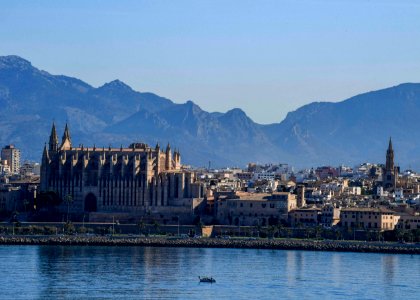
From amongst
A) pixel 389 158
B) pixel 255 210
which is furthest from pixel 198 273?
pixel 389 158

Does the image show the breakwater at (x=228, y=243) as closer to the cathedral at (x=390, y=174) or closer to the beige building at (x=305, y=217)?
the beige building at (x=305, y=217)

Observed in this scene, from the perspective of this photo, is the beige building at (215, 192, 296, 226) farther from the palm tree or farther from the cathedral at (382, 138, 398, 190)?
the cathedral at (382, 138, 398, 190)

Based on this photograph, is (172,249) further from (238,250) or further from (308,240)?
(308,240)

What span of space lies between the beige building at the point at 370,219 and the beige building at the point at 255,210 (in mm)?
5369

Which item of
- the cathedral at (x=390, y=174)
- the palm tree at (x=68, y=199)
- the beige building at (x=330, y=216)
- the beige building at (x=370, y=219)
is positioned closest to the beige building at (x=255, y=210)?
the beige building at (x=330, y=216)

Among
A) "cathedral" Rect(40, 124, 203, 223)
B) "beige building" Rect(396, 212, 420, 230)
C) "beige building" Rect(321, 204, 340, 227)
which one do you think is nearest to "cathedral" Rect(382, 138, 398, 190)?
"cathedral" Rect(40, 124, 203, 223)

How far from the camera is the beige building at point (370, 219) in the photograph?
366 feet

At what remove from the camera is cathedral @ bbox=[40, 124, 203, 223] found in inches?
4624

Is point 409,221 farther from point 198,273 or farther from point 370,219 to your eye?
point 198,273

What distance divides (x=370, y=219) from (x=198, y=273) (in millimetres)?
35551

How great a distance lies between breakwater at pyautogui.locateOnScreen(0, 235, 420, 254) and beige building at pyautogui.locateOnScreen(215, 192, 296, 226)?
27.5 ft

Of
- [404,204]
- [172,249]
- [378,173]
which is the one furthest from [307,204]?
[378,173]

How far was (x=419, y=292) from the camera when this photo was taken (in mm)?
71500

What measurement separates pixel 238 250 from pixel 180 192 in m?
16.5
